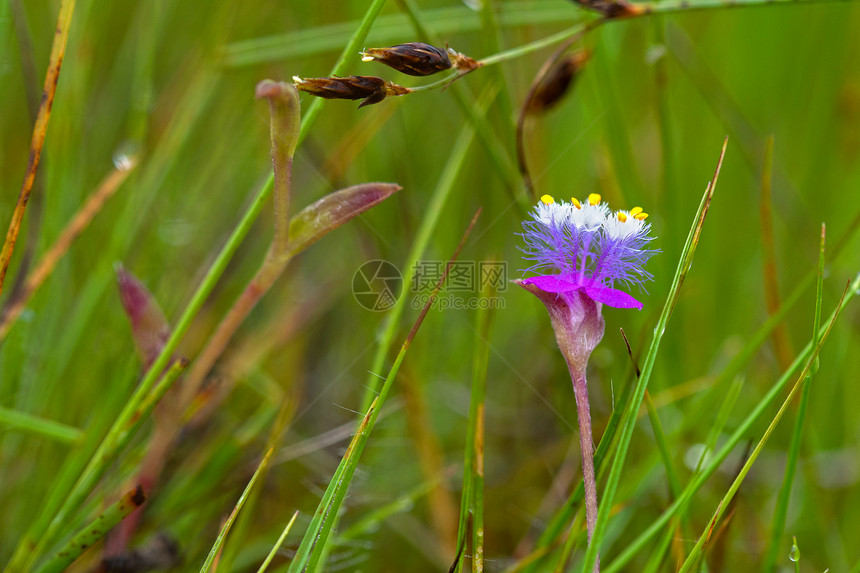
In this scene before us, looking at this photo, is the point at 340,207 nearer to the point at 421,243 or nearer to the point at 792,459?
the point at 421,243

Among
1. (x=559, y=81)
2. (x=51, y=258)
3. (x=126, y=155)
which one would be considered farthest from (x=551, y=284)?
(x=126, y=155)

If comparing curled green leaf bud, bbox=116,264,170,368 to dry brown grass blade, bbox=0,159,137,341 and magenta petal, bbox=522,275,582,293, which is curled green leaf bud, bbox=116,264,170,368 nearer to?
dry brown grass blade, bbox=0,159,137,341

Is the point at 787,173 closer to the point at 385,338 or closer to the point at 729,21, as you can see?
the point at 729,21

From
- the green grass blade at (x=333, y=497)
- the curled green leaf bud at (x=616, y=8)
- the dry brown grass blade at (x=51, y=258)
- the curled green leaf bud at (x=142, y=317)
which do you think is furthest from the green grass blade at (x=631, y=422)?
the dry brown grass blade at (x=51, y=258)

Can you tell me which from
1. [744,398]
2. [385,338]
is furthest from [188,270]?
[744,398]

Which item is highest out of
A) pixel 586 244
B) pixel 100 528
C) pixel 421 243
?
pixel 421 243

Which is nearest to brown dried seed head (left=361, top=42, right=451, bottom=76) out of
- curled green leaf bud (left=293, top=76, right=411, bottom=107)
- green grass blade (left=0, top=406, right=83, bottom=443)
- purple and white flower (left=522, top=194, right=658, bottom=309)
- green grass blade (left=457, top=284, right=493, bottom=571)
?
curled green leaf bud (left=293, top=76, right=411, bottom=107)

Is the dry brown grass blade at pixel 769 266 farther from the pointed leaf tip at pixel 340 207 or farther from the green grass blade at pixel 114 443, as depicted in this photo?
the green grass blade at pixel 114 443
